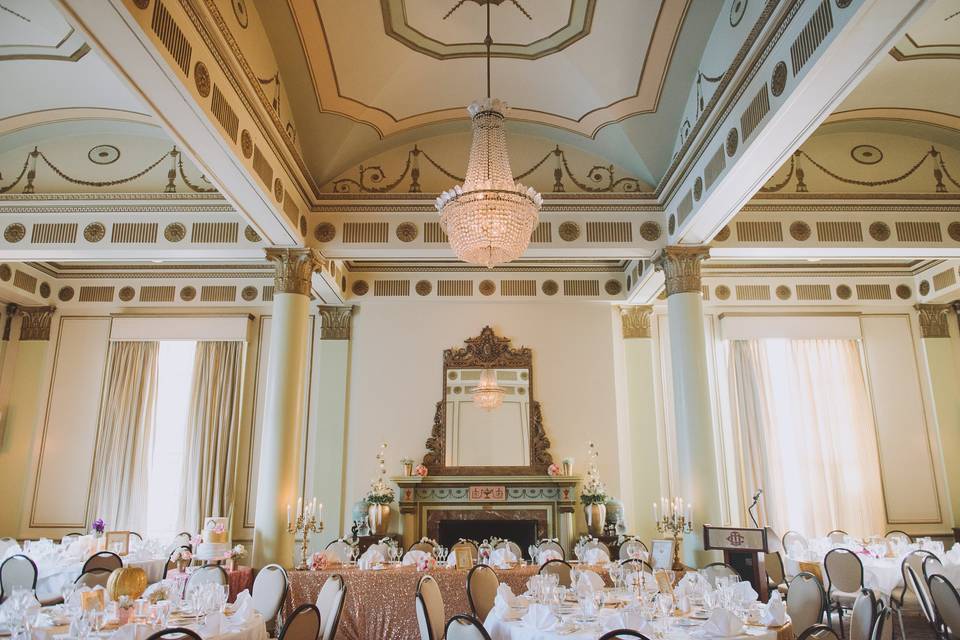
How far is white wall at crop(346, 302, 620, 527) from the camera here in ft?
32.8

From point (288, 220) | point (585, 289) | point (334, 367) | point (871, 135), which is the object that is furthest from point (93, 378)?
point (871, 135)

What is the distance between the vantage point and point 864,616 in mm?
3998

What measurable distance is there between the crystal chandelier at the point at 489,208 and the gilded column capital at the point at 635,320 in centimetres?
566

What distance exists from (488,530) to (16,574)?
19.1 feet

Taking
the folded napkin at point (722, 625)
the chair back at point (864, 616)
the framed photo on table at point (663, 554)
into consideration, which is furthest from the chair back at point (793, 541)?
the folded napkin at point (722, 625)

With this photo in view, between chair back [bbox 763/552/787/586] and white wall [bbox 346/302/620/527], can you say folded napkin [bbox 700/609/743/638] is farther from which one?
white wall [bbox 346/302/620/527]

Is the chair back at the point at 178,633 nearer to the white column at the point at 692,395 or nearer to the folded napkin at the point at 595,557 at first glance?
the folded napkin at the point at 595,557

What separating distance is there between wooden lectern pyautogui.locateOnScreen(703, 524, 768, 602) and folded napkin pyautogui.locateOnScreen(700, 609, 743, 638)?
2256mm

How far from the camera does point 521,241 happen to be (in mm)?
5094

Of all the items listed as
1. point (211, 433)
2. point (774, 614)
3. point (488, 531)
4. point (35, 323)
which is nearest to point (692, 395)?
point (774, 614)

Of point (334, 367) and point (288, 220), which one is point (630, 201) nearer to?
point (288, 220)

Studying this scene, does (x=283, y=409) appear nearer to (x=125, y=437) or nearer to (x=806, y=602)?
(x=125, y=437)

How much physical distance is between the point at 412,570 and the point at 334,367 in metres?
4.49

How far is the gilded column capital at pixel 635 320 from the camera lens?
34.2 ft
